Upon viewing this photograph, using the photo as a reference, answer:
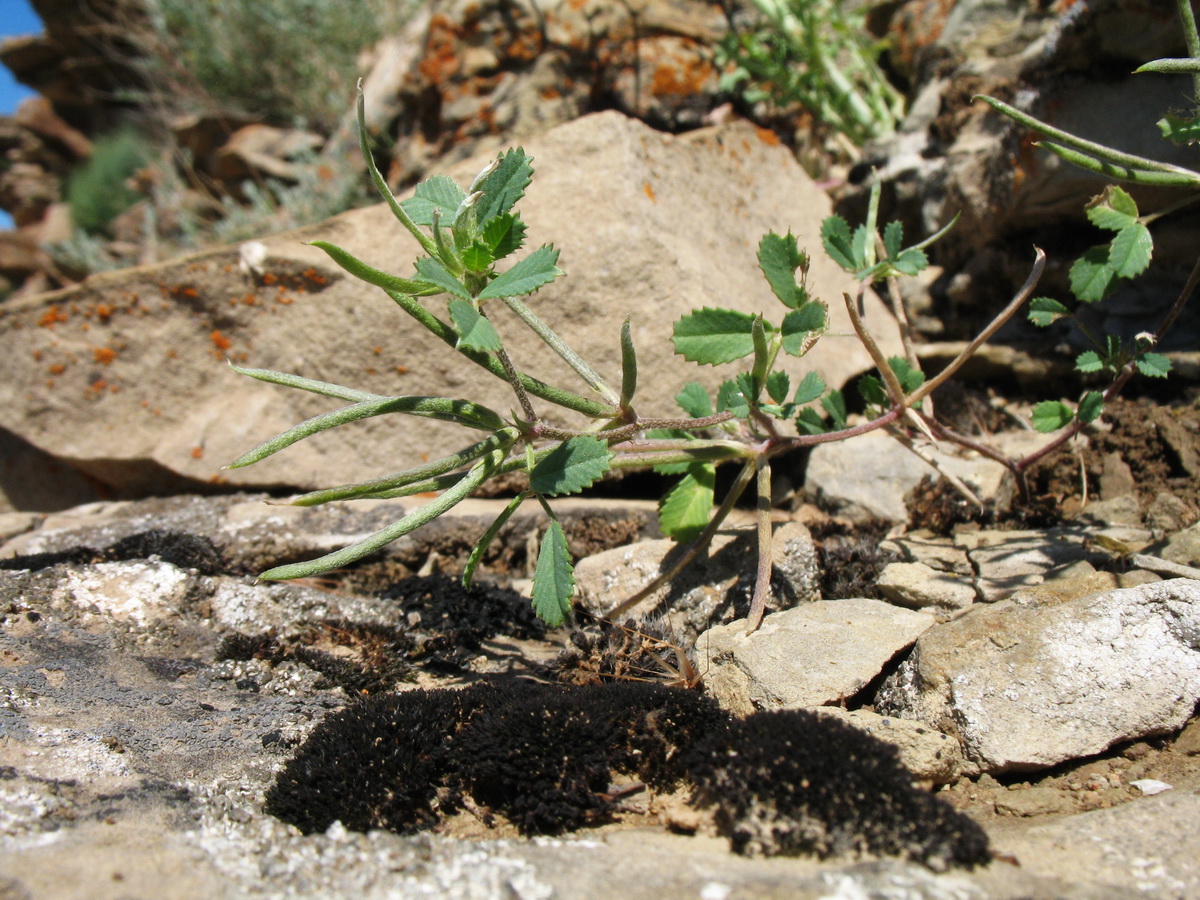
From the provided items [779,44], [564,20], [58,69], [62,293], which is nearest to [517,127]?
[564,20]

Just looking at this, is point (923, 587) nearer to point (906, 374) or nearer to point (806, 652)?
point (806, 652)

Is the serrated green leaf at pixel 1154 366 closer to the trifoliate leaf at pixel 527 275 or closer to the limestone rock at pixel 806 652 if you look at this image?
the limestone rock at pixel 806 652

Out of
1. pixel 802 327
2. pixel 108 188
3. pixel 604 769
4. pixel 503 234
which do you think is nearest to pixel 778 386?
pixel 802 327

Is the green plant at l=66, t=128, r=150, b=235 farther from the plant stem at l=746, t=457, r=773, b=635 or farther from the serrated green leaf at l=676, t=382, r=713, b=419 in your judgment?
the plant stem at l=746, t=457, r=773, b=635

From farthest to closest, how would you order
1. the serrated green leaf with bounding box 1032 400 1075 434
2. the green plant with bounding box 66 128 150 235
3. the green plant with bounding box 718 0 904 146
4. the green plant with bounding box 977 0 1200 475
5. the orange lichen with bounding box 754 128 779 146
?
the green plant with bounding box 66 128 150 235, the green plant with bounding box 718 0 904 146, the orange lichen with bounding box 754 128 779 146, the serrated green leaf with bounding box 1032 400 1075 434, the green plant with bounding box 977 0 1200 475

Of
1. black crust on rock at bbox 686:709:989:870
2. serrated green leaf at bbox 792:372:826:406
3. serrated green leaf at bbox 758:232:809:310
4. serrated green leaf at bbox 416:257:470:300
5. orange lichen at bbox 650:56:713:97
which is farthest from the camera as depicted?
orange lichen at bbox 650:56:713:97

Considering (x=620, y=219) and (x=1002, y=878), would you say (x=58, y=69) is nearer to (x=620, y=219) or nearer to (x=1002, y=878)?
(x=620, y=219)

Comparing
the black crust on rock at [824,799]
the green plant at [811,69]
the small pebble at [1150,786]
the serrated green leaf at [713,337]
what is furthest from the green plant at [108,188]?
the small pebble at [1150,786]

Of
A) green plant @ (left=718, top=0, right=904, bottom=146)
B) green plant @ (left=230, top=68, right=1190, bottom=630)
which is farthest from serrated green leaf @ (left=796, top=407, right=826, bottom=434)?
green plant @ (left=718, top=0, right=904, bottom=146)
